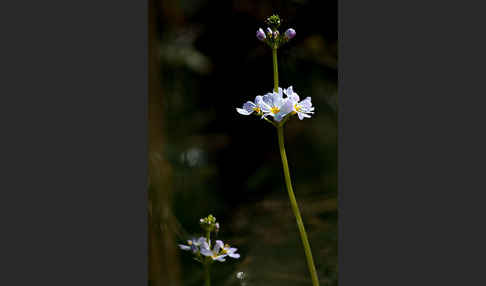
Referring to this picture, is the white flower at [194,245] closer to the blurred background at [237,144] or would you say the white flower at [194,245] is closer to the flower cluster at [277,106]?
the blurred background at [237,144]

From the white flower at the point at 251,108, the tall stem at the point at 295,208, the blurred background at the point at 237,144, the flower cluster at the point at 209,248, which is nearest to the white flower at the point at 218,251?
the flower cluster at the point at 209,248

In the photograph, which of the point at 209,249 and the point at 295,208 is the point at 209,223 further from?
the point at 295,208

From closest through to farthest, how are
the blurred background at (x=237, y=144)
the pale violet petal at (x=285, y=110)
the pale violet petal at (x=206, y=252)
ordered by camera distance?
the pale violet petal at (x=285, y=110), the pale violet petal at (x=206, y=252), the blurred background at (x=237, y=144)

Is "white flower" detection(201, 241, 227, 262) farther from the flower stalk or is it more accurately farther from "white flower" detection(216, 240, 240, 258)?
the flower stalk

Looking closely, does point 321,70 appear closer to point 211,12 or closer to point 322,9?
point 322,9

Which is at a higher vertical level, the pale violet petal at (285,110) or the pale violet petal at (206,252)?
the pale violet petal at (285,110)

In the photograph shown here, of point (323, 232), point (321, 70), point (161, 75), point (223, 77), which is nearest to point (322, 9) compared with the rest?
point (321, 70)

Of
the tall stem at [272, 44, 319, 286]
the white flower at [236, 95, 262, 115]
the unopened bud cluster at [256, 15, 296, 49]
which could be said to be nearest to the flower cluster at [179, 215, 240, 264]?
the tall stem at [272, 44, 319, 286]

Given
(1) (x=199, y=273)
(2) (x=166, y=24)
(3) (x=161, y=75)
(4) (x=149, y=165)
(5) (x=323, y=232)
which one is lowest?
(1) (x=199, y=273)
